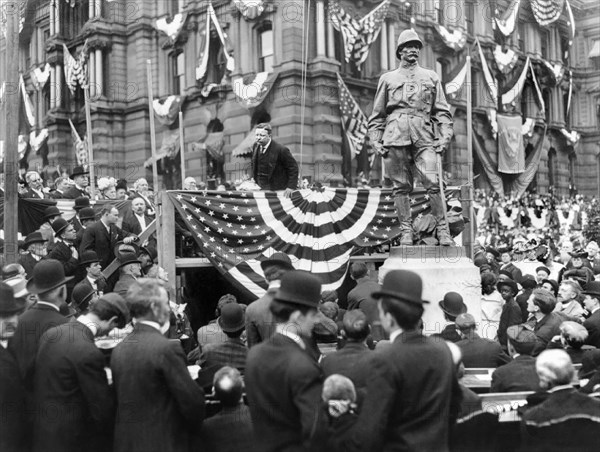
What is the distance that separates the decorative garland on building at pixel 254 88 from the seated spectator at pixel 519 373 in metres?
25.7

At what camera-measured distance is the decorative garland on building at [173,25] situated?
3522cm

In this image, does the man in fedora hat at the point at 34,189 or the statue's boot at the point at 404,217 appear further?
the man in fedora hat at the point at 34,189

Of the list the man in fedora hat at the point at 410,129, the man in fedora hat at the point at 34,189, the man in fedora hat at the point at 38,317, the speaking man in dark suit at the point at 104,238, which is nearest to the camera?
the man in fedora hat at the point at 38,317

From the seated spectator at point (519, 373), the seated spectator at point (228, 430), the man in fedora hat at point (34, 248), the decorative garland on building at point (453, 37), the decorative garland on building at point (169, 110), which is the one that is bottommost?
the seated spectator at point (228, 430)

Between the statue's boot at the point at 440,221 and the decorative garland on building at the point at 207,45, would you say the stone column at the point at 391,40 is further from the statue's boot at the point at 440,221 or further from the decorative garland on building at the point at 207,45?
the statue's boot at the point at 440,221

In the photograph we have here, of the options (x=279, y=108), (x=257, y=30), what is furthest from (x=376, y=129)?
(x=257, y=30)

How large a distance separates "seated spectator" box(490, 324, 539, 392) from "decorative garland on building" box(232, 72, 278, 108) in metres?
25.7

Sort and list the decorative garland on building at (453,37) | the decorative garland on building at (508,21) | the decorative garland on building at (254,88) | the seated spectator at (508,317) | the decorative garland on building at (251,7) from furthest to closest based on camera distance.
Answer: the decorative garland on building at (453,37) < the decorative garland on building at (508,21) < the decorative garland on building at (251,7) < the decorative garland on building at (254,88) < the seated spectator at (508,317)

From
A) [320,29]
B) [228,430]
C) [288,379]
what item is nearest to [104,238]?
[228,430]

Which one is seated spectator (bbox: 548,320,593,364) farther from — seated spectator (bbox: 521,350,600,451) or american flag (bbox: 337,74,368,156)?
american flag (bbox: 337,74,368,156)

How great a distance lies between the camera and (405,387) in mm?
4008

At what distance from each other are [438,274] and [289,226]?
2617 millimetres

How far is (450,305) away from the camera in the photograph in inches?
293

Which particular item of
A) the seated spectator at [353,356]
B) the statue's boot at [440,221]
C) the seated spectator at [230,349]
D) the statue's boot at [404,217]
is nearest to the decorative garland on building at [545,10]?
the statue's boot at [440,221]
